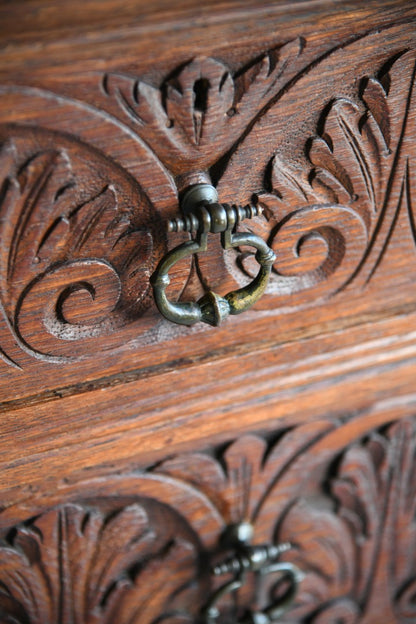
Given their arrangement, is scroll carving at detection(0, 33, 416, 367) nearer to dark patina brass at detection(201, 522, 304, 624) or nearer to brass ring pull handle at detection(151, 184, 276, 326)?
brass ring pull handle at detection(151, 184, 276, 326)

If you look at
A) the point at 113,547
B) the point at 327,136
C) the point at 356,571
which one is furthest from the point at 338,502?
the point at 327,136

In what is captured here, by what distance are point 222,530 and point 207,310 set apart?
21 centimetres

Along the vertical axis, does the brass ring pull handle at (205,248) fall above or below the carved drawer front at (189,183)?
below

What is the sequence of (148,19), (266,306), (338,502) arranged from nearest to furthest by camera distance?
(148,19), (266,306), (338,502)

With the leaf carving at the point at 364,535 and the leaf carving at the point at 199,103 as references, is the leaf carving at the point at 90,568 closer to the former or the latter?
the leaf carving at the point at 364,535

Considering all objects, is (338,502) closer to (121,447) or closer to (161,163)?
(121,447)

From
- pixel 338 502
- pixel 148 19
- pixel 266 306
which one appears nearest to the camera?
pixel 148 19

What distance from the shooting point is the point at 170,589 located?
47cm

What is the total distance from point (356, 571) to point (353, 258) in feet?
0.94

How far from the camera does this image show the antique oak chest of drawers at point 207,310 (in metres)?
0.30

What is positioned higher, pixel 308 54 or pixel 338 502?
pixel 308 54

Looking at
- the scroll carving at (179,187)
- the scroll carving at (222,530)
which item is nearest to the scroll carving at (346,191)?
the scroll carving at (179,187)

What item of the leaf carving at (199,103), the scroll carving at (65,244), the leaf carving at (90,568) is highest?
the leaf carving at (199,103)

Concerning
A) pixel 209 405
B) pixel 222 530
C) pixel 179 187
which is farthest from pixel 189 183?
pixel 222 530
